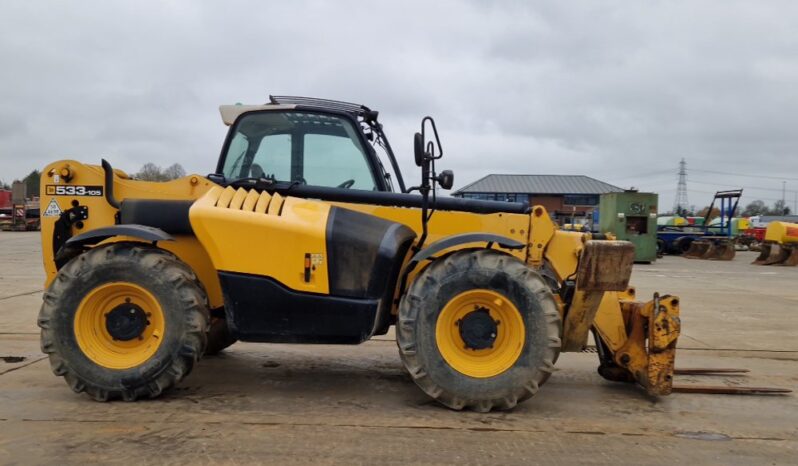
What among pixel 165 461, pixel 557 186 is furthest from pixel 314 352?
pixel 557 186

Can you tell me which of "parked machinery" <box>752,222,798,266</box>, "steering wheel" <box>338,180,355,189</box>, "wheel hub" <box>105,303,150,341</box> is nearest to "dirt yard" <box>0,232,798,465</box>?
"wheel hub" <box>105,303,150,341</box>

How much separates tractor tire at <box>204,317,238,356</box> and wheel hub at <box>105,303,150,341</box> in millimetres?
762

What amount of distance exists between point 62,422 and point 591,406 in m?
3.66

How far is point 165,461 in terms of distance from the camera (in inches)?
127

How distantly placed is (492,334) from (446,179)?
3.84ft

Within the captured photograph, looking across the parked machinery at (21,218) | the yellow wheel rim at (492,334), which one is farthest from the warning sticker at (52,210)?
the parked machinery at (21,218)

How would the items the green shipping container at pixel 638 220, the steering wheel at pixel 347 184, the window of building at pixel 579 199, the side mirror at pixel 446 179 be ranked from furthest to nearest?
the window of building at pixel 579 199, the green shipping container at pixel 638 220, the steering wheel at pixel 347 184, the side mirror at pixel 446 179

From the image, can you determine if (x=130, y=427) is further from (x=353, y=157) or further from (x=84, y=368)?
(x=353, y=157)

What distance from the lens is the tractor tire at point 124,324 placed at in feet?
13.4

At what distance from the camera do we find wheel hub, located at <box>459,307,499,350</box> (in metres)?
4.14

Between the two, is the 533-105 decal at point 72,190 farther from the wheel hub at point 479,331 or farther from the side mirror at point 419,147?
the wheel hub at point 479,331

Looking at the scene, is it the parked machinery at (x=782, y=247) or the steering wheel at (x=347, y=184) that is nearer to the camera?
the steering wheel at (x=347, y=184)

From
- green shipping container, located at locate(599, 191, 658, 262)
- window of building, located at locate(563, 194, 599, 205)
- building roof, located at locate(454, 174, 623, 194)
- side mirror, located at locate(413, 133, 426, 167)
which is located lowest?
green shipping container, located at locate(599, 191, 658, 262)

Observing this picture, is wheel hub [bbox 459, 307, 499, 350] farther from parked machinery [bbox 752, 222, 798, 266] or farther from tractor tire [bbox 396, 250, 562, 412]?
parked machinery [bbox 752, 222, 798, 266]
